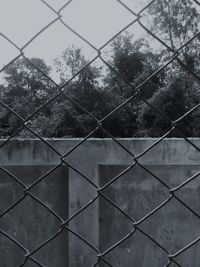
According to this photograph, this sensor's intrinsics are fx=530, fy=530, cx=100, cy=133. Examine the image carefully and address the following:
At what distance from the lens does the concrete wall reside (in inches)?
151

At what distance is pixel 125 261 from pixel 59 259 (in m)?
0.49

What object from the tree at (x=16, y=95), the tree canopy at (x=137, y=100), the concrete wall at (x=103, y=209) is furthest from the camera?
the tree canopy at (x=137, y=100)

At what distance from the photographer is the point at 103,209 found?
153 inches

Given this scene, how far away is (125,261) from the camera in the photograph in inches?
154

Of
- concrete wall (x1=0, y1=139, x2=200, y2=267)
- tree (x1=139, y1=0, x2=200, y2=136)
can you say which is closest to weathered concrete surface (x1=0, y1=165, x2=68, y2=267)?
concrete wall (x1=0, y1=139, x2=200, y2=267)

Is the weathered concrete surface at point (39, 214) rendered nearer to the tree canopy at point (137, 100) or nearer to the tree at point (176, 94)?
the tree canopy at point (137, 100)

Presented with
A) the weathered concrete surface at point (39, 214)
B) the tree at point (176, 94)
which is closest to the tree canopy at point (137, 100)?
the tree at point (176, 94)

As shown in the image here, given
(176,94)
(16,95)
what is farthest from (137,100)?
(16,95)

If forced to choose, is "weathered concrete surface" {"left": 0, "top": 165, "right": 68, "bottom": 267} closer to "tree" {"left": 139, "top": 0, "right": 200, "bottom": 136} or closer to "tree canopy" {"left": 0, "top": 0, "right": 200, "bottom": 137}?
"tree canopy" {"left": 0, "top": 0, "right": 200, "bottom": 137}

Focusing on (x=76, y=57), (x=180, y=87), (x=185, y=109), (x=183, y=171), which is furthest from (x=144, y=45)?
(x=183, y=171)

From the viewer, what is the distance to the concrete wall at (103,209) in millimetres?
3828

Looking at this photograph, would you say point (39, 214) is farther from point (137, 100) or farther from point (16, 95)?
point (137, 100)

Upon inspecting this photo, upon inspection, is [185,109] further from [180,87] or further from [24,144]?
[24,144]

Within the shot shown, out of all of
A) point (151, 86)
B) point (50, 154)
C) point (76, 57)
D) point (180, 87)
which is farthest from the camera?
point (76, 57)
